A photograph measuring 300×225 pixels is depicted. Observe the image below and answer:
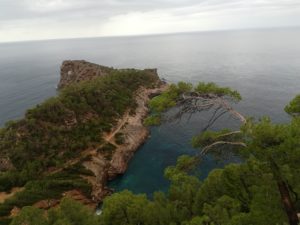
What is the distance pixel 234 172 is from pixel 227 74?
12358 cm

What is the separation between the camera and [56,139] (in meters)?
56.4

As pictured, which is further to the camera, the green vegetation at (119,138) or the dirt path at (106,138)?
the green vegetation at (119,138)

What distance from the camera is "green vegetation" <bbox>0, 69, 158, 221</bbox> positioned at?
4766cm

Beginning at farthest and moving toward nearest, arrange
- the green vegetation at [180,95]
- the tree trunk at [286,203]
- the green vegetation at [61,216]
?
the green vegetation at [61,216] → the green vegetation at [180,95] → the tree trunk at [286,203]

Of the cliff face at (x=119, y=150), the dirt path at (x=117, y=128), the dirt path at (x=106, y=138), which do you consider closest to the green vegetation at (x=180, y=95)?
the cliff face at (x=119, y=150)

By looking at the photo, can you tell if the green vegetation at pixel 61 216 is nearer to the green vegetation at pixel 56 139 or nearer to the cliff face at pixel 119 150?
the green vegetation at pixel 56 139

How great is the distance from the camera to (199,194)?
79.4 ft

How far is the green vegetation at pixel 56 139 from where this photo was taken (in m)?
47.7

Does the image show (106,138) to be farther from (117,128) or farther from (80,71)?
(80,71)

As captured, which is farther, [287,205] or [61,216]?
[61,216]

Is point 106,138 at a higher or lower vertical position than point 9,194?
higher

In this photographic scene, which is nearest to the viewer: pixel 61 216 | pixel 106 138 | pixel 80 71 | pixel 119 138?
pixel 61 216

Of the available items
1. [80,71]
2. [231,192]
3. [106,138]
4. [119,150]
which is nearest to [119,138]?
[106,138]

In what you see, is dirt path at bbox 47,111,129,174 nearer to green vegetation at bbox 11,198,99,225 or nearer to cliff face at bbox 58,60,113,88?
green vegetation at bbox 11,198,99,225
